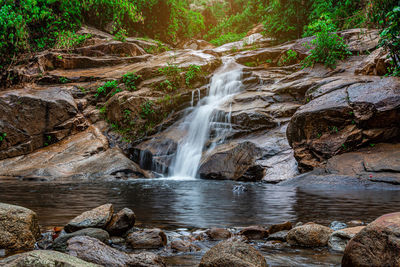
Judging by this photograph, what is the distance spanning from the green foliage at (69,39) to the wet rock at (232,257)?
726 inches

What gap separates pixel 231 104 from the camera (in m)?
13.7

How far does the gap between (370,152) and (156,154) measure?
→ 805cm

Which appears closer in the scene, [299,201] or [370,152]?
[299,201]

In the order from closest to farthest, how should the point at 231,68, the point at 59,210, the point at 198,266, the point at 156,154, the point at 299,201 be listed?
the point at 198,266, the point at 59,210, the point at 299,201, the point at 156,154, the point at 231,68

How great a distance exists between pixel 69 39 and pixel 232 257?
745 inches

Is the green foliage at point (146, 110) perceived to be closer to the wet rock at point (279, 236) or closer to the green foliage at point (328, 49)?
the green foliage at point (328, 49)

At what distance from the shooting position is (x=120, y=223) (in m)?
3.76

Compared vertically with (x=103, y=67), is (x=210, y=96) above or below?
below

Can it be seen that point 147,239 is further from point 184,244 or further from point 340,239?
point 340,239

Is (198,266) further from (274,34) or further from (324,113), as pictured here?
(274,34)

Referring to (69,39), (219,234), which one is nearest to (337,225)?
(219,234)

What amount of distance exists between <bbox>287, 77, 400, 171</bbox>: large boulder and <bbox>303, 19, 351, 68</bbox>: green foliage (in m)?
4.09

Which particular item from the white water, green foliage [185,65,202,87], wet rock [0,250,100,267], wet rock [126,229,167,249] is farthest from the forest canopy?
wet rock [0,250,100,267]

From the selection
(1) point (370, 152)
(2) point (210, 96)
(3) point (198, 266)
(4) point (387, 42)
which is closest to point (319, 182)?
(1) point (370, 152)
